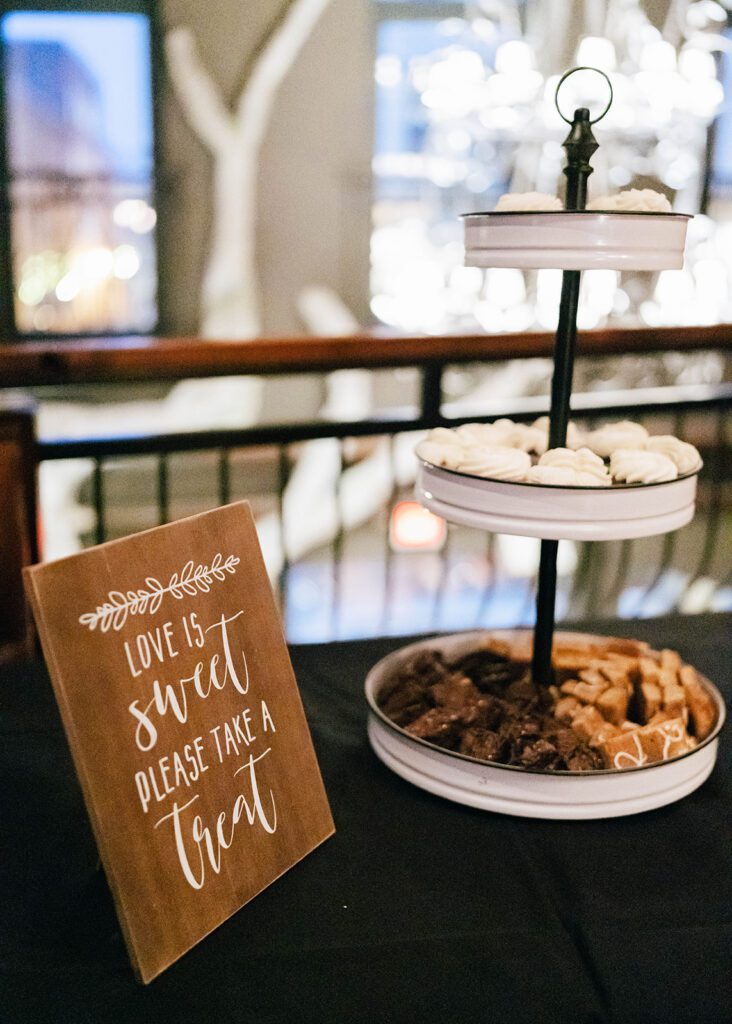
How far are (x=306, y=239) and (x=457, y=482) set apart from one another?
18.0ft

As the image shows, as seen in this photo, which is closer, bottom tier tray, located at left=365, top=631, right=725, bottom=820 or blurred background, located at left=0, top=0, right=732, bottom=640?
bottom tier tray, located at left=365, top=631, right=725, bottom=820

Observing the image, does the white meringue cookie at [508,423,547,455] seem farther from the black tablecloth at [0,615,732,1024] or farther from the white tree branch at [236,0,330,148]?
the white tree branch at [236,0,330,148]

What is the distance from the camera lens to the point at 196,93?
581 cm

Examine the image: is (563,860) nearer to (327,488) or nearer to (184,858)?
(184,858)

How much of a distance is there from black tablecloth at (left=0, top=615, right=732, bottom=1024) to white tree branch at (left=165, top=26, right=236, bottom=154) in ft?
17.9

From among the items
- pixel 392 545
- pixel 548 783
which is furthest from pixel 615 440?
pixel 392 545

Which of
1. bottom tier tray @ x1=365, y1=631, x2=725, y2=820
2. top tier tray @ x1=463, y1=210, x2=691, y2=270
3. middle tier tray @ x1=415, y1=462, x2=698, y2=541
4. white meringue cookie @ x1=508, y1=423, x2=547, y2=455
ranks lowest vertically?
bottom tier tray @ x1=365, y1=631, x2=725, y2=820

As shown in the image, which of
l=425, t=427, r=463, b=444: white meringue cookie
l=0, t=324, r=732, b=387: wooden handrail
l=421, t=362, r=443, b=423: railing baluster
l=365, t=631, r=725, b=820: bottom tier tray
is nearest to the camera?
l=365, t=631, r=725, b=820: bottom tier tray

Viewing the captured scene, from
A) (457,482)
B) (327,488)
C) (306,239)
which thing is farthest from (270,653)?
(306,239)

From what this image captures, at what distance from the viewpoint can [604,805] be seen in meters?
0.92

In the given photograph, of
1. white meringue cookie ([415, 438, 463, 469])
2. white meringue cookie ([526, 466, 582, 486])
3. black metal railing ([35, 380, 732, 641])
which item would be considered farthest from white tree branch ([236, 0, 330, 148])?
white meringue cookie ([526, 466, 582, 486])

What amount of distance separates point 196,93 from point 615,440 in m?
5.50

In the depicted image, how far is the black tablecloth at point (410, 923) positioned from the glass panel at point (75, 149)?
541cm

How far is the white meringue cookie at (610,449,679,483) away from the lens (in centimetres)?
94
